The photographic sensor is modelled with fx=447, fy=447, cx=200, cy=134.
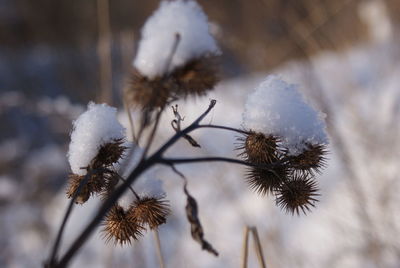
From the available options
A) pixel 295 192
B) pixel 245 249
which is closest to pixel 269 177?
pixel 295 192

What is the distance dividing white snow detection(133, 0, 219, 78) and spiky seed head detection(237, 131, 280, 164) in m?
0.12

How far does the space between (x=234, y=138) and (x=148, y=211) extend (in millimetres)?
2264

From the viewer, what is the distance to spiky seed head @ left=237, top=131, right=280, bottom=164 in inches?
22.7

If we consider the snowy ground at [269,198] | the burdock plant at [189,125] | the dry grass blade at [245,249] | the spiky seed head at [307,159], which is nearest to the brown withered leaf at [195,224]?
the burdock plant at [189,125]

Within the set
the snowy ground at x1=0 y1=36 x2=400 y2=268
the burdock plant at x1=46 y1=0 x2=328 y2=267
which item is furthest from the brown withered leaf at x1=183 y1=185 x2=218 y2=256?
the snowy ground at x1=0 y1=36 x2=400 y2=268

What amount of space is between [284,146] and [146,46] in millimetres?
223

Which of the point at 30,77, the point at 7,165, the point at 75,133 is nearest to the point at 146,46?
the point at 75,133

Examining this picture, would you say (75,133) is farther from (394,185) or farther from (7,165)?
(7,165)

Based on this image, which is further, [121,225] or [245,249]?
[245,249]

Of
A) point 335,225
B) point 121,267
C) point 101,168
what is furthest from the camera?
point 335,225

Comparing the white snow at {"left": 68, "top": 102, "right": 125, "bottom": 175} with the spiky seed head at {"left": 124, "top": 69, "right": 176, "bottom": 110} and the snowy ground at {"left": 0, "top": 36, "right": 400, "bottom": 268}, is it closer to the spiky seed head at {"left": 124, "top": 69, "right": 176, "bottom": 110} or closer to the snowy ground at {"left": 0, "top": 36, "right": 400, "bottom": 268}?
the spiky seed head at {"left": 124, "top": 69, "right": 176, "bottom": 110}

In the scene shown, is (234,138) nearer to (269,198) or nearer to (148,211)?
(269,198)

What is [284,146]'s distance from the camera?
1.90 ft

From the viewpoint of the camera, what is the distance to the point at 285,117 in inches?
22.6
